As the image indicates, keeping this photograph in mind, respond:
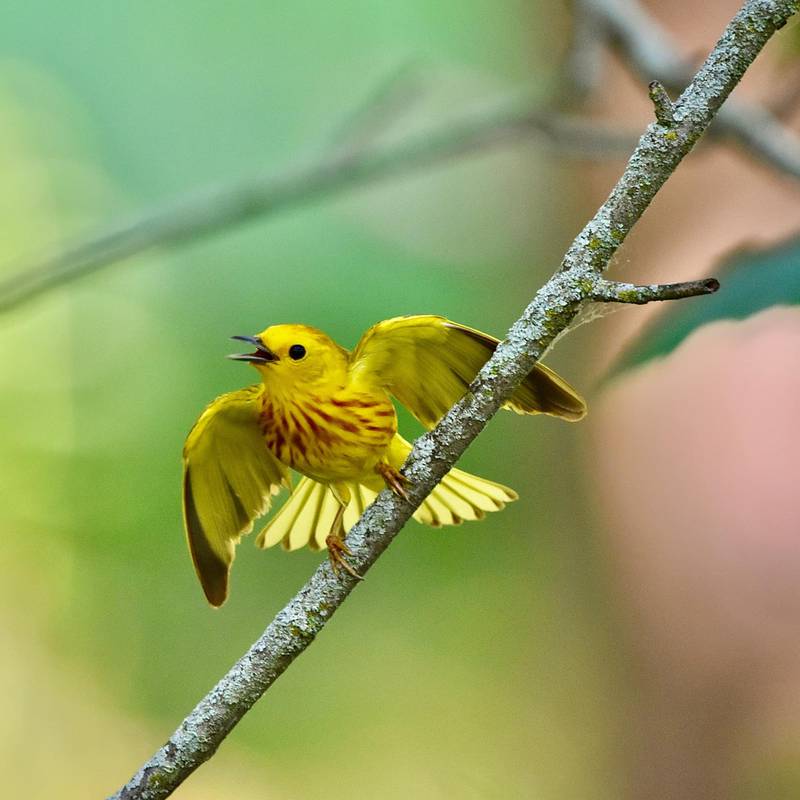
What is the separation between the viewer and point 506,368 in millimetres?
1102

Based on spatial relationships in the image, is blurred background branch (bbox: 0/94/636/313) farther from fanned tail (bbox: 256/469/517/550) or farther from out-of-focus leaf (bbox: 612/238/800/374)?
out-of-focus leaf (bbox: 612/238/800/374)

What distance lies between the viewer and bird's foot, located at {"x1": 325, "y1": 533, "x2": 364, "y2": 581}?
115 centimetres

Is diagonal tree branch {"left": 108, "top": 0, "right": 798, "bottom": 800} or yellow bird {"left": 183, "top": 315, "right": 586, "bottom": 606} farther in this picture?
yellow bird {"left": 183, "top": 315, "right": 586, "bottom": 606}

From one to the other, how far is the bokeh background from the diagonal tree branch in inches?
88.6

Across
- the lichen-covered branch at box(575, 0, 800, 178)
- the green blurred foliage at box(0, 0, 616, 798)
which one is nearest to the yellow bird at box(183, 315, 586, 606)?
the lichen-covered branch at box(575, 0, 800, 178)

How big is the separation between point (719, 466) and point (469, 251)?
137 cm

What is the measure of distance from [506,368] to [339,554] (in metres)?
0.26

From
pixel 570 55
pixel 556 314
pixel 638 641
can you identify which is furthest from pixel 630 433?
pixel 556 314

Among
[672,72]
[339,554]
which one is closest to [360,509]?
[339,554]

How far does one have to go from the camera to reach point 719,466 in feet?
11.3

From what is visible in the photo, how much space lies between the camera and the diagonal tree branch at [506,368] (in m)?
1.06

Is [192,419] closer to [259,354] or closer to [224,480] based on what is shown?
[224,480]

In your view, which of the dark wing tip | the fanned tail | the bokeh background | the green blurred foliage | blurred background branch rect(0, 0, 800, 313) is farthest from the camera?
the green blurred foliage

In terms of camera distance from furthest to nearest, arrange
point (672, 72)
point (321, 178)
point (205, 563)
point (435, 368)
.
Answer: point (321, 178) → point (672, 72) → point (205, 563) → point (435, 368)
